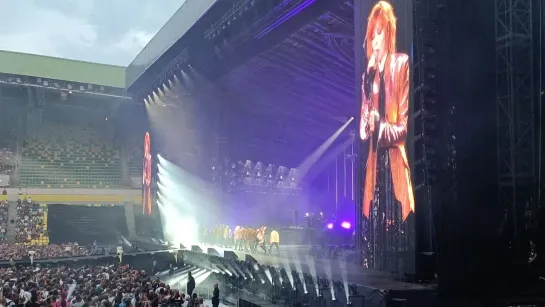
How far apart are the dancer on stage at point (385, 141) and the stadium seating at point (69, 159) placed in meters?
30.9

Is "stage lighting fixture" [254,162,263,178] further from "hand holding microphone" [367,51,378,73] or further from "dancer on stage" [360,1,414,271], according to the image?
"hand holding microphone" [367,51,378,73]

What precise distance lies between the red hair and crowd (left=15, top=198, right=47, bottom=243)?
94.7 feet

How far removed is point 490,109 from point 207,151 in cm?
2313

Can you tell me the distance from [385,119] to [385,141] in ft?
1.86

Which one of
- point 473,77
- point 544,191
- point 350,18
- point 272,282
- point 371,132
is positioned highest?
point 350,18

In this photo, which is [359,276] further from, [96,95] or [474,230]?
[96,95]

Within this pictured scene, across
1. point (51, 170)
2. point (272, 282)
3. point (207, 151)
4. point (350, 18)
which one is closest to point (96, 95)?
point (51, 170)

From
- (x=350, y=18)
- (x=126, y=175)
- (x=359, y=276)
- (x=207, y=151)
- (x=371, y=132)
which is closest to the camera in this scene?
(x=359, y=276)

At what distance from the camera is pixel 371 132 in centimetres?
1484

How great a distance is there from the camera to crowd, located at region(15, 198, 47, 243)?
35781mm

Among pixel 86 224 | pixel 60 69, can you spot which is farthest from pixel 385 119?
pixel 60 69

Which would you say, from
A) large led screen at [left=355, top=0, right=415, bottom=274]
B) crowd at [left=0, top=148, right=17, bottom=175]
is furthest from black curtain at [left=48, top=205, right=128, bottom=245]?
large led screen at [left=355, top=0, right=415, bottom=274]

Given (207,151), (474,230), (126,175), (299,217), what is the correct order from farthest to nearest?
(126,175) < (299,217) < (207,151) < (474,230)

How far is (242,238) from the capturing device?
26.8 m
